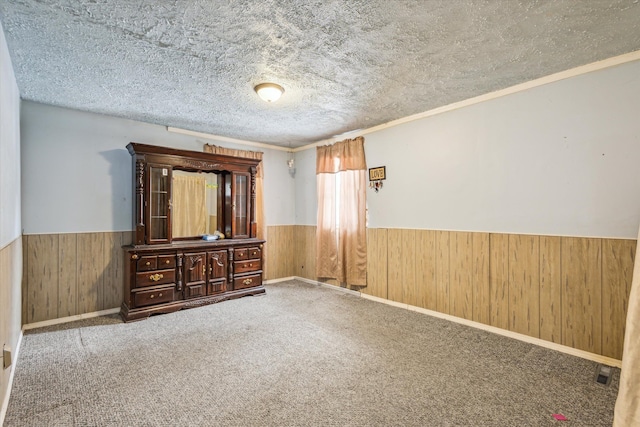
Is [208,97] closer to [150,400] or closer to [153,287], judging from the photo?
[153,287]

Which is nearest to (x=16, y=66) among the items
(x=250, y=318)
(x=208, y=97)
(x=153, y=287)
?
(x=208, y=97)

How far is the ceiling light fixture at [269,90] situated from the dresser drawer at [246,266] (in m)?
2.41

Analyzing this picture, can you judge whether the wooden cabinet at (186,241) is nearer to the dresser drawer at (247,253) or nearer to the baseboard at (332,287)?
the dresser drawer at (247,253)

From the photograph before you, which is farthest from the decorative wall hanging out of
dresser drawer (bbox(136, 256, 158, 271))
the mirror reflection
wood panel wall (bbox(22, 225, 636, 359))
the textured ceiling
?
dresser drawer (bbox(136, 256, 158, 271))

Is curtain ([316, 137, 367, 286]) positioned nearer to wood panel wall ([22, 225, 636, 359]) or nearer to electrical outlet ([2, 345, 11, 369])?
wood panel wall ([22, 225, 636, 359])

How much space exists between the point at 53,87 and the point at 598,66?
484cm

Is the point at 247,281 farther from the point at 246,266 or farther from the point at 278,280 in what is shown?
the point at 278,280

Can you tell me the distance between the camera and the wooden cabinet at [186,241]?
356 centimetres

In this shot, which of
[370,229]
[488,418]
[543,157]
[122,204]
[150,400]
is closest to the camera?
[488,418]

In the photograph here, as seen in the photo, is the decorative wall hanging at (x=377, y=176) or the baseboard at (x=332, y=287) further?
the baseboard at (x=332, y=287)

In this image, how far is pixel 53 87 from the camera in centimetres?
291

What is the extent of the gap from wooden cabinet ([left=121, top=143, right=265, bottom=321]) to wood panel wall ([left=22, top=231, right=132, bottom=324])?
0.25m

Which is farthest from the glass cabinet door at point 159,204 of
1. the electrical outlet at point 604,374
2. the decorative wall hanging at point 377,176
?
the electrical outlet at point 604,374

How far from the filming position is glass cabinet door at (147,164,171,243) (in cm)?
372
